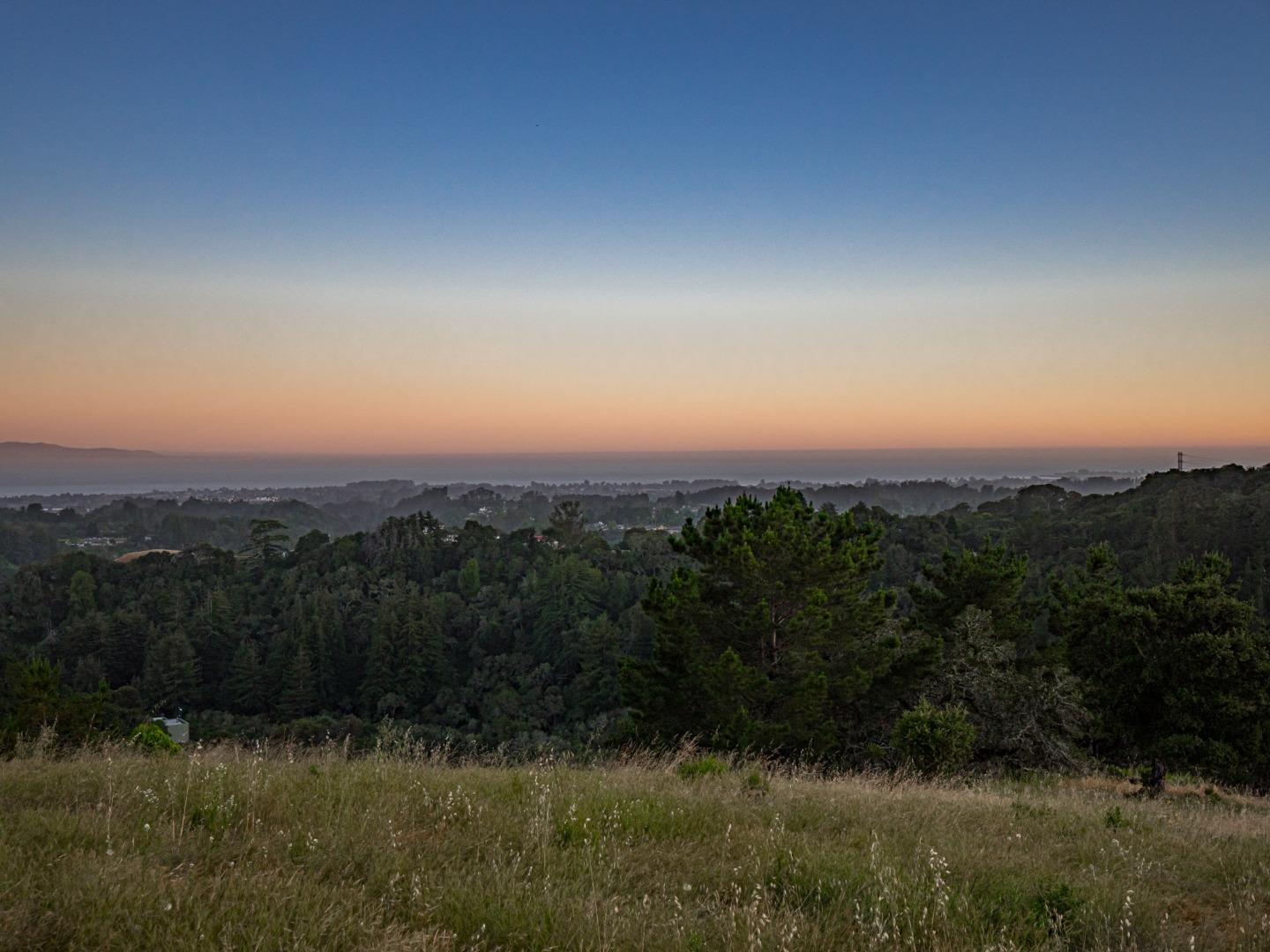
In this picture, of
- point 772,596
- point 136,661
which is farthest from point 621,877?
point 136,661

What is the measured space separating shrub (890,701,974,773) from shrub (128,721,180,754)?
1027 cm

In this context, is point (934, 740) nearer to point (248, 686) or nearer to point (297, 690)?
point (297, 690)

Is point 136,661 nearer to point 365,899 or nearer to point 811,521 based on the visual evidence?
point 811,521

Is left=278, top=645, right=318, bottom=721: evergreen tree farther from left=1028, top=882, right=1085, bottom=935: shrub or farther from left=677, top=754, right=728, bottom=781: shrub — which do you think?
left=1028, top=882, right=1085, bottom=935: shrub

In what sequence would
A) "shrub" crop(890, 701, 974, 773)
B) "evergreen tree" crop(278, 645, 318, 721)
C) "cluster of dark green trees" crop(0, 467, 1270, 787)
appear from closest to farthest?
"shrub" crop(890, 701, 974, 773) < "cluster of dark green trees" crop(0, 467, 1270, 787) < "evergreen tree" crop(278, 645, 318, 721)

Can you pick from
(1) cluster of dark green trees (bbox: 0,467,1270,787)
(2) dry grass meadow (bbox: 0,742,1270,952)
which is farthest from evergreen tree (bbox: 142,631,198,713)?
(2) dry grass meadow (bbox: 0,742,1270,952)

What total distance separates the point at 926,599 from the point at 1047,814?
622 inches

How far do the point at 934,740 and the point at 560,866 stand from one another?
31.6ft

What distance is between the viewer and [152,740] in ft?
25.6

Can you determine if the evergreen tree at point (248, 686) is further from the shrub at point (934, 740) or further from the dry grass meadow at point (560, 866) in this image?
the dry grass meadow at point (560, 866)

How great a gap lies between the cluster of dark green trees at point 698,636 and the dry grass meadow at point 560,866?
746cm

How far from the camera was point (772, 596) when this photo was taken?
58.5 ft

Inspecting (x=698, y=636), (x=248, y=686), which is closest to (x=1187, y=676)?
(x=698, y=636)

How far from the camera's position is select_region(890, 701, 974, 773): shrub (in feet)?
37.8
